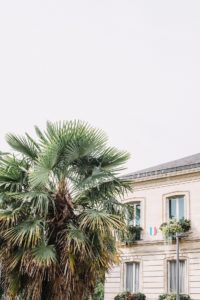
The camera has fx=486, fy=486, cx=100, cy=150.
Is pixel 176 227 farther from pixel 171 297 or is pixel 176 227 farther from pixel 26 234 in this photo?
pixel 26 234

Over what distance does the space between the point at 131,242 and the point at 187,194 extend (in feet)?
14.3

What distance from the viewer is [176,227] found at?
2589 cm

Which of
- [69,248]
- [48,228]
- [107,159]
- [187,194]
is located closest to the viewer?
[69,248]

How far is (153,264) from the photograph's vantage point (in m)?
27.3

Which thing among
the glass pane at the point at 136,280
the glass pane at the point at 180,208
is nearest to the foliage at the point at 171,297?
the glass pane at the point at 136,280

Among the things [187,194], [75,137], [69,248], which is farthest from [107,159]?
[187,194]

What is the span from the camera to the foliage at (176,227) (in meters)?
25.8

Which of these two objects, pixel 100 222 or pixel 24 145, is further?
pixel 24 145

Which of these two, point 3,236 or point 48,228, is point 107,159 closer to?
point 48,228

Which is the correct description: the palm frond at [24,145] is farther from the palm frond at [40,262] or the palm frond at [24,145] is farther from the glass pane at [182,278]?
the glass pane at [182,278]

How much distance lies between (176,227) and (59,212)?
41.3 feet

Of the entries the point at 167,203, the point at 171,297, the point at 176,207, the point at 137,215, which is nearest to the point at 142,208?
the point at 137,215

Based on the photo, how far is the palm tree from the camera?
1361 centimetres

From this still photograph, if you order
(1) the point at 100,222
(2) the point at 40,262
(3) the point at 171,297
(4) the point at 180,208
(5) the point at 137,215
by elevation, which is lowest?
(3) the point at 171,297
